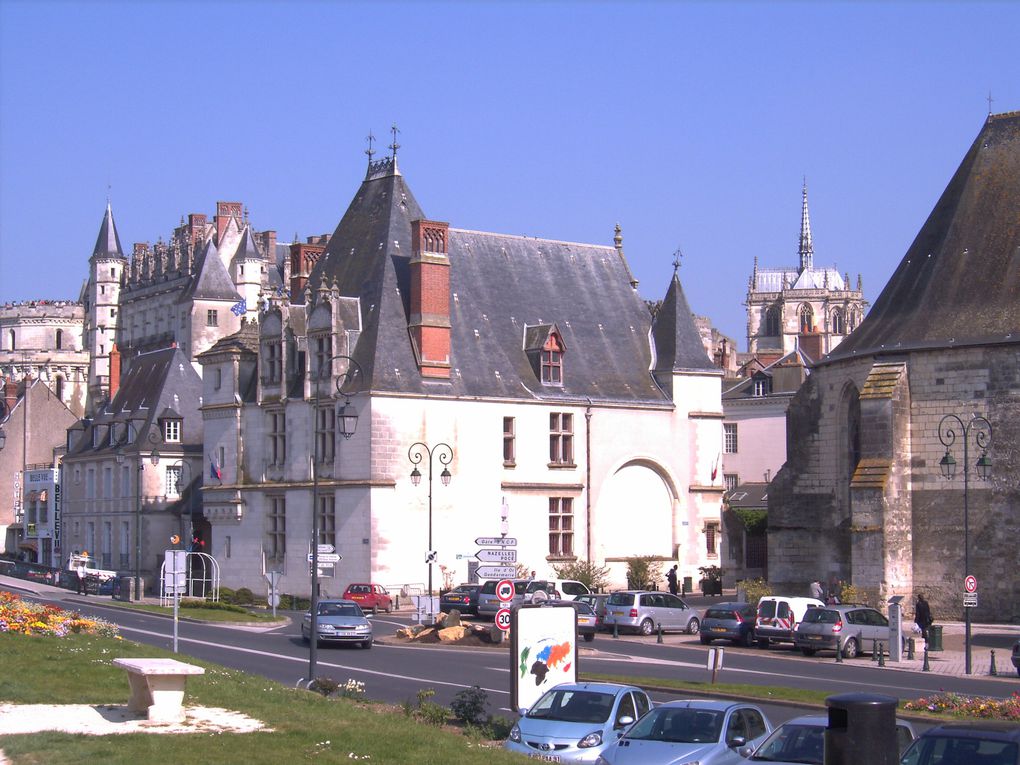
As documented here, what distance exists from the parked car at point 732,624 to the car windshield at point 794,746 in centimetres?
2376

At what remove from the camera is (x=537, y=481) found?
5803cm

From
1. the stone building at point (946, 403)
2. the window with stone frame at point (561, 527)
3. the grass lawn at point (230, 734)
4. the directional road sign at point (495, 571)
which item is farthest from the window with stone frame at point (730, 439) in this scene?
the grass lawn at point (230, 734)

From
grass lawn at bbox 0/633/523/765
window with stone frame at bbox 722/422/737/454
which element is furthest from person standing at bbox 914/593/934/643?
window with stone frame at bbox 722/422/737/454

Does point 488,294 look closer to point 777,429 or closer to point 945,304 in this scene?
point 945,304

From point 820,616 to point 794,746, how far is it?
21648mm

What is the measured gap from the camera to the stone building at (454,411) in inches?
2124

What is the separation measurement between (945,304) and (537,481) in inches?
740

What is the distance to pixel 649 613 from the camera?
44.7 m

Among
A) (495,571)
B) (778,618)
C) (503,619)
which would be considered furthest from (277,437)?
(503,619)

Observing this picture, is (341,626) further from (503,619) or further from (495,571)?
(503,619)

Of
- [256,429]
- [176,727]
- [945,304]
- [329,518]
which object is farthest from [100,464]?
[176,727]

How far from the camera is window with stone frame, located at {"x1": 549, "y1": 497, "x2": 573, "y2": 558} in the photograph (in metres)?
58.4

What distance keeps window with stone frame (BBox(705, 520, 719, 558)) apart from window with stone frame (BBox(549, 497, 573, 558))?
6.89m

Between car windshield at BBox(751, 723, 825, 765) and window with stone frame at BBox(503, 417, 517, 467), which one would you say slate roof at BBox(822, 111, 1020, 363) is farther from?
car windshield at BBox(751, 723, 825, 765)
